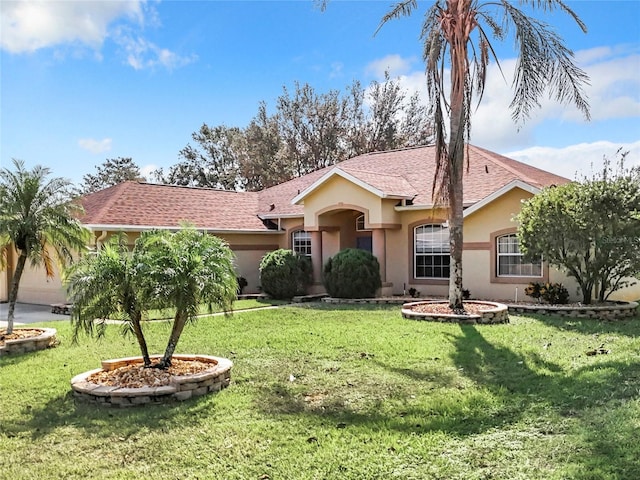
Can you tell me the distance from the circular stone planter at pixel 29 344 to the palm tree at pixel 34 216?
75 cm

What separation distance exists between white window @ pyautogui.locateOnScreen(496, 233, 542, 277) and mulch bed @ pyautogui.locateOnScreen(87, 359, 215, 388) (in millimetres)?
11993

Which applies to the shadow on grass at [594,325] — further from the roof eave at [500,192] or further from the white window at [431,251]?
the white window at [431,251]

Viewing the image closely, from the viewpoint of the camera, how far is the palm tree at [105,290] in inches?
285

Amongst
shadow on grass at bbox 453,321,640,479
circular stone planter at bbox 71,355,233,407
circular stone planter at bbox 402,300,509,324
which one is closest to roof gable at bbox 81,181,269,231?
circular stone planter at bbox 402,300,509,324

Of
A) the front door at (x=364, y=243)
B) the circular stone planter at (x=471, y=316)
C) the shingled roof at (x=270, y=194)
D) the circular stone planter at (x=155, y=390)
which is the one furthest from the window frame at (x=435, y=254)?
the circular stone planter at (x=155, y=390)

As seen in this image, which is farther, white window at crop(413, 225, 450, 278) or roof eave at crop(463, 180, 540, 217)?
white window at crop(413, 225, 450, 278)

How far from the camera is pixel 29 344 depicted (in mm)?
10547

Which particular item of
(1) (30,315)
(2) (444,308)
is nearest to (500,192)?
(2) (444,308)

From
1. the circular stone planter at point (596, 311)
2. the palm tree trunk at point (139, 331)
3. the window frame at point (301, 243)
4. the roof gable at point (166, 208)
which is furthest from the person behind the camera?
the window frame at point (301, 243)

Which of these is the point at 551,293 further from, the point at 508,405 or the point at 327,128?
the point at 327,128

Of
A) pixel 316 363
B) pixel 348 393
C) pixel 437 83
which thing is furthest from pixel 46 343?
pixel 437 83

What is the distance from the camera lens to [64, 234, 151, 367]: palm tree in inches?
285

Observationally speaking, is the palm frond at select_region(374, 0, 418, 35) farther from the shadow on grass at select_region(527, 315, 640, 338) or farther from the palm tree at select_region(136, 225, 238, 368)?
the palm tree at select_region(136, 225, 238, 368)

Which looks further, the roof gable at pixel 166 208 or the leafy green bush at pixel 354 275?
the roof gable at pixel 166 208
